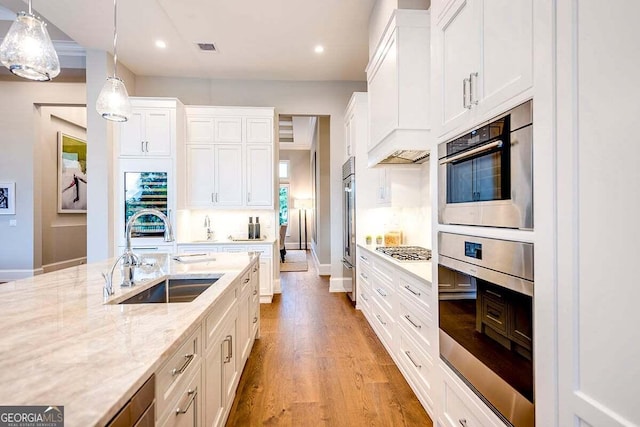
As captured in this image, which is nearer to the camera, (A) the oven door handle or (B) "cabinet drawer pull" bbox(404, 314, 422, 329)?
(A) the oven door handle

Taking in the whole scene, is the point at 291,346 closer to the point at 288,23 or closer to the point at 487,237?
the point at 487,237

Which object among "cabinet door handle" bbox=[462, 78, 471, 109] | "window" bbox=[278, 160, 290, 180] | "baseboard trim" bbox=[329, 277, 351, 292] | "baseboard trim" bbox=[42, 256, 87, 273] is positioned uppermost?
"window" bbox=[278, 160, 290, 180]

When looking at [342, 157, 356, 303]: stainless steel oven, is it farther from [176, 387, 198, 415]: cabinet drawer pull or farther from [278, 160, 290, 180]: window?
[278, 160, 290, 180]: window

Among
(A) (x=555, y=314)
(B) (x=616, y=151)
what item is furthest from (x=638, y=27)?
(A) (x=555, y=314)

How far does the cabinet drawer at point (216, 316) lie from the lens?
54.5 inches

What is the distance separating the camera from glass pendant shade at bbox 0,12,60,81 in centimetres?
148

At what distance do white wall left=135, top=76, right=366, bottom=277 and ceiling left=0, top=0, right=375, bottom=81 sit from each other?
16cm

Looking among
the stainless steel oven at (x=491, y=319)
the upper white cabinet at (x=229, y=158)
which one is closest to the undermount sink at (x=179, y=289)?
the stainless steel oven at (x=491, y=319)

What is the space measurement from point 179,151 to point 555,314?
176 inches

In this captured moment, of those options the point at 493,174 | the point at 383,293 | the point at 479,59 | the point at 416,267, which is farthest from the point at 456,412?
the point at 479,59

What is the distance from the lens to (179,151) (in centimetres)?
424

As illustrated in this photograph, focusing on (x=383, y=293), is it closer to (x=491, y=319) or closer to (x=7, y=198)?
(x=491, y=319)

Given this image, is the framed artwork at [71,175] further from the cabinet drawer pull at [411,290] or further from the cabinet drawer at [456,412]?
the cabinet drawer at [456,412]

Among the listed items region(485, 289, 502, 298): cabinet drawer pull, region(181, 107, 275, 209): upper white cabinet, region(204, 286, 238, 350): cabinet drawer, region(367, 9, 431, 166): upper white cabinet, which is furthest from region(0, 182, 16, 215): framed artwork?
region(485, 289, 502, 298): cabinet drawer pull
